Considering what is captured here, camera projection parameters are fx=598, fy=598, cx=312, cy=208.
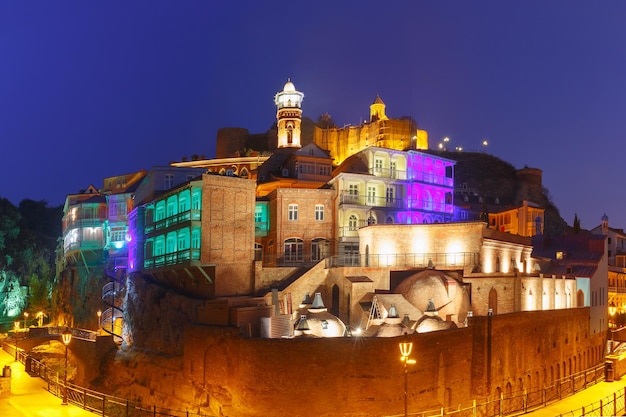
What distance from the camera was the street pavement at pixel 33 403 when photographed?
20.3m

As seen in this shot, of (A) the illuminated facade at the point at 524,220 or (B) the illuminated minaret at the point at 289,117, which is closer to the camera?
(B) the illuminated minaret at the point at 289,117

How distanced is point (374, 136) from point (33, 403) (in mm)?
63990

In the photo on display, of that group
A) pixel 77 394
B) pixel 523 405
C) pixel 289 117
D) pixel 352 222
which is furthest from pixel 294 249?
pixel 289 117

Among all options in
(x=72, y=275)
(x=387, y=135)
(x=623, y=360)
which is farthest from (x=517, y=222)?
(x=72, y=275)

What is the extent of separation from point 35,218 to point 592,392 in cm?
8839

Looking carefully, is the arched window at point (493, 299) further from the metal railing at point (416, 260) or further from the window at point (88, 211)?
the window at point (88, 211)

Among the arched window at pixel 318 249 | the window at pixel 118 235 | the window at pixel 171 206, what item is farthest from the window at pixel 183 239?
the window at pixel 118 235

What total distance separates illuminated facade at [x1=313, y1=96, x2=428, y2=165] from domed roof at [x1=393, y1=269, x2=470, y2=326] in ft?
144

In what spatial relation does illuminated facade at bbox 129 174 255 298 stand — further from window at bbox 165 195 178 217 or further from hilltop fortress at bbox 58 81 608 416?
hilltop fortress at bbox 58 81 608 416

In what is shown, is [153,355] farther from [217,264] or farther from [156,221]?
[156,221]

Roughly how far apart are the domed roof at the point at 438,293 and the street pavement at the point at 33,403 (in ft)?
68.8

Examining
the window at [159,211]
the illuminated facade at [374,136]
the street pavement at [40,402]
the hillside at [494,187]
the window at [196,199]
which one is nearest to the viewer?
the street pavement at [40,402]

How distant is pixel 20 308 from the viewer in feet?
214

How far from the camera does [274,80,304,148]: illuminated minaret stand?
71.6 meters
